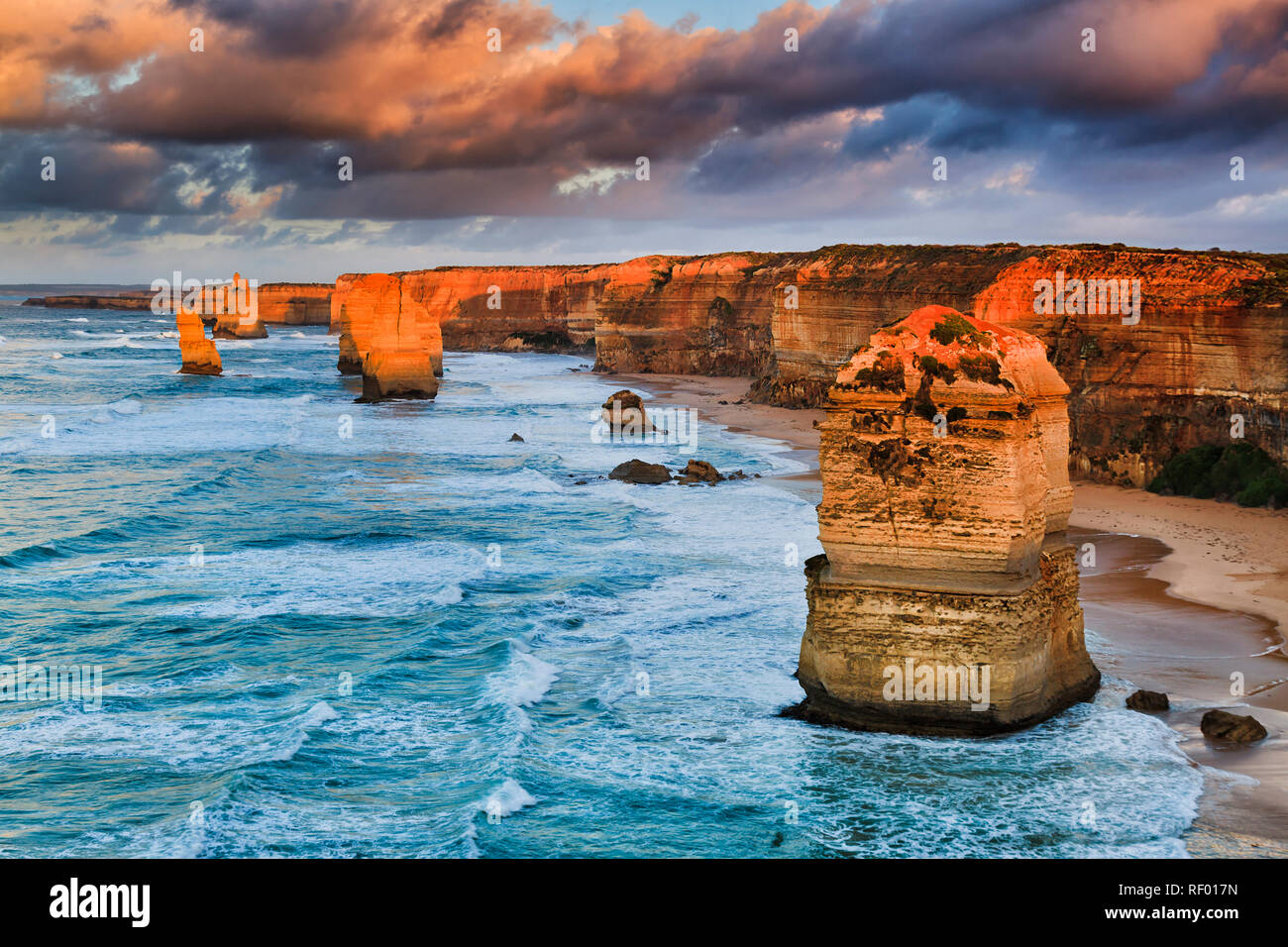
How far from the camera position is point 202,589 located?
74.9 feet

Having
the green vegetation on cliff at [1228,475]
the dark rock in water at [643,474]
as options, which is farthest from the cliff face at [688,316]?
the green vegetation on cliff at [1228,475]

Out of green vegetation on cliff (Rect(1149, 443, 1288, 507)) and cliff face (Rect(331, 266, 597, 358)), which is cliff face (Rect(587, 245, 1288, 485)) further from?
cliff face (Rect(331, 266, 597, 358))

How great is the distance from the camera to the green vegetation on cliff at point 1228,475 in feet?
92.4

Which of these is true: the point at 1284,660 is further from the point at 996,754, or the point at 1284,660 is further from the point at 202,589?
the point at 202,589

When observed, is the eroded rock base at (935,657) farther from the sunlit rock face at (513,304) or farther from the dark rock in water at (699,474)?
the sunlit rock face at (513,304)

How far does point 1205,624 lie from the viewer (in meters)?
19.3

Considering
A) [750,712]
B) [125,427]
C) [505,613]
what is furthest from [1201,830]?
[125,427]

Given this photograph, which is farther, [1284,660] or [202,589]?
[202,589]

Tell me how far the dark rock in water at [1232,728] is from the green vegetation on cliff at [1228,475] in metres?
15.8

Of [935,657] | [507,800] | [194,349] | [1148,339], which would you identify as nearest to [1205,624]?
[935,657]

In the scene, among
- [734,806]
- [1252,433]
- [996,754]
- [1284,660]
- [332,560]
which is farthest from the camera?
[1252,433]

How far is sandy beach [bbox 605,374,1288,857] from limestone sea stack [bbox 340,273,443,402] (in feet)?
109

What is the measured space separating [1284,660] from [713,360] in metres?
70.2
